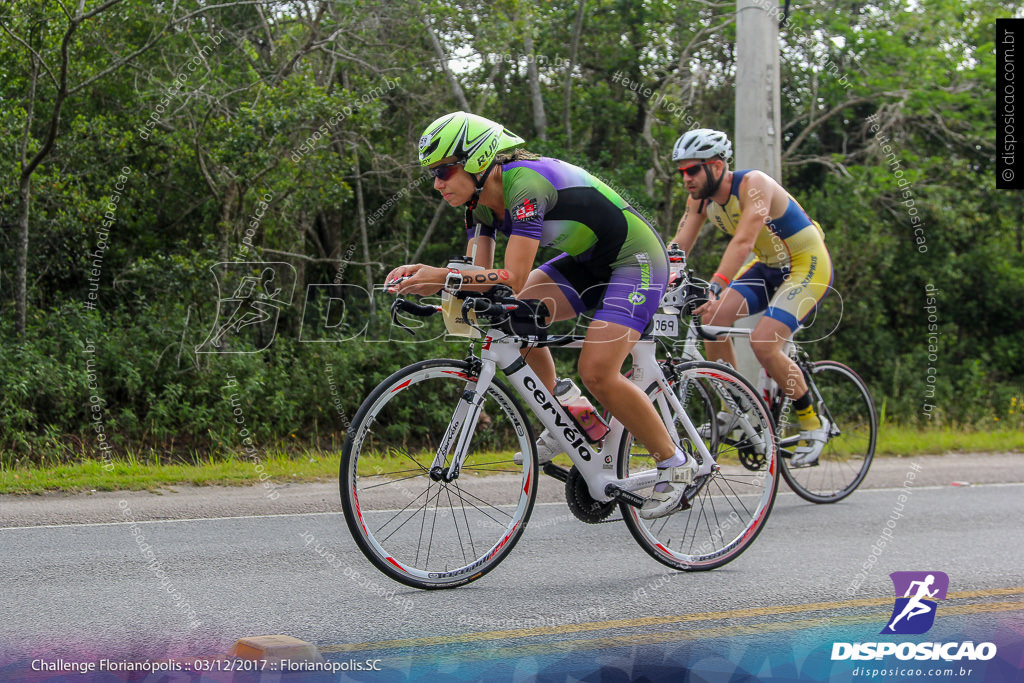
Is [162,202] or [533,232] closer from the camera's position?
[533,232]

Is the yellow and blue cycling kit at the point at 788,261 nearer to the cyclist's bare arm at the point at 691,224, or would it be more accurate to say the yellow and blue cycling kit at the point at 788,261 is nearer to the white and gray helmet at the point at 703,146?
the cyclist's bare arm at the point at 691,224

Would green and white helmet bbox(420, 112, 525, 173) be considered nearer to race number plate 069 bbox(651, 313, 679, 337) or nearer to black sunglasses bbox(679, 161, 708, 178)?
race number plate 069 bbox(651, 313, 679, 337)

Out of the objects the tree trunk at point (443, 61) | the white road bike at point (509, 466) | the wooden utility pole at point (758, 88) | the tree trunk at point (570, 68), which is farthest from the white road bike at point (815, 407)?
the tree trunk at point (570, 68)

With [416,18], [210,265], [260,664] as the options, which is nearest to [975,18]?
[416,18]

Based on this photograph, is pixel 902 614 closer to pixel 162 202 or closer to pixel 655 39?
pixel 162 202

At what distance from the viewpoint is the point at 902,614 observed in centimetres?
424

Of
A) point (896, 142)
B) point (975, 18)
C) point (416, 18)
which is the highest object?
point (975, 18)

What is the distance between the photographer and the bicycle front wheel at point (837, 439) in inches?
276

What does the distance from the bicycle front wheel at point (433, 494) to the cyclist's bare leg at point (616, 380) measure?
404 mm

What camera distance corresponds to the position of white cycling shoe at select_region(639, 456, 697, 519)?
4.82 metres

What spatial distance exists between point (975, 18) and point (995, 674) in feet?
54.9

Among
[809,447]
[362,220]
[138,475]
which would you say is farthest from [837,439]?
[362,220]

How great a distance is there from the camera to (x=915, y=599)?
4445mm

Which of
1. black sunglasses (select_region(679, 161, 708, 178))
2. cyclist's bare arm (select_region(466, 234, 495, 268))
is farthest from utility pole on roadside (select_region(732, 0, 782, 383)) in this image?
cyclist's bare arm (select_region(466, 234, 495, 268))
